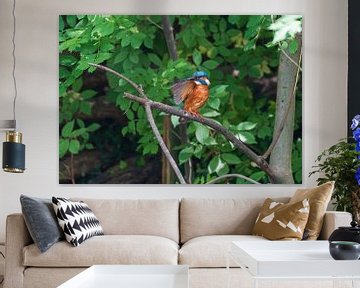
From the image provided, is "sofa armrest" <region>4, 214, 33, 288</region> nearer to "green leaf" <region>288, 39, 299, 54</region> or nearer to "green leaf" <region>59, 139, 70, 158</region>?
"green leaf" <region>59, 139, 70, 158</region>

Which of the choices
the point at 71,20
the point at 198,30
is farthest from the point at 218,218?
the point at 71,20

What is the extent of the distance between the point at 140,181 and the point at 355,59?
1986 mm

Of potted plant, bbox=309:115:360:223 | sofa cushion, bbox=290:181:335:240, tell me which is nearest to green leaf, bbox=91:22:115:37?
potted plant, bbox=309:115:360:223

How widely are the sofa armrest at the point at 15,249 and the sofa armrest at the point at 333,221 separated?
6.44ft

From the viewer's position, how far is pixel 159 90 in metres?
5.52

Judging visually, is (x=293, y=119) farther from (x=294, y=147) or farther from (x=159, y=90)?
(x=159, y=90)

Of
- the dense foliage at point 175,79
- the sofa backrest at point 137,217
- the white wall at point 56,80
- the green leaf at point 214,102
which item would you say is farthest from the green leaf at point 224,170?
the sofa backrest at point 137,217

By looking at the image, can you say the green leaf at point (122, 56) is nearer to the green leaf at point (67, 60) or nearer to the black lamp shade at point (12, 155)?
the green leaf at point (67, 60)

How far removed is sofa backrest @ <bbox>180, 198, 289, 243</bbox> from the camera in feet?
16.2

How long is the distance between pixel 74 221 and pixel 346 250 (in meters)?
1.89

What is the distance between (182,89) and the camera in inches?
217

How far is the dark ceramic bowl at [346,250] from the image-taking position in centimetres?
314

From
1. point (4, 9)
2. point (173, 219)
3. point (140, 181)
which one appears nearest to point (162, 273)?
point (173, 219)

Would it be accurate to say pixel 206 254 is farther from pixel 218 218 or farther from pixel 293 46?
pixel 293 46
